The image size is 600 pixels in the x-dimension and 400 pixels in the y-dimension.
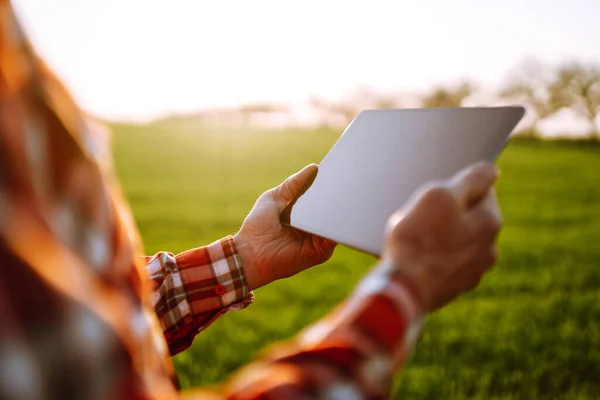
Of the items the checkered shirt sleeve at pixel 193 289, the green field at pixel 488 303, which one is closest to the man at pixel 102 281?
the checkered shirt sleeve at pixel 193 289

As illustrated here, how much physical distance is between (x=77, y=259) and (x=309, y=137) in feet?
67.6

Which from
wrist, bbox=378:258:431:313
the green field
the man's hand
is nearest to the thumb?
the man's hand

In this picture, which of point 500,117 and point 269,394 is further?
point 500,117

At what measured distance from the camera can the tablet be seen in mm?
1173

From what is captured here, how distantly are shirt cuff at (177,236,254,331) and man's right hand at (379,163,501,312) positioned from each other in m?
0.82

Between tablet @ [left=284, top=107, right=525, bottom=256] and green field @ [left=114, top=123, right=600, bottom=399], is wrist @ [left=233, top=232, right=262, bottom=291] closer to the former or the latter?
tablet @ [left=284, top=107, right=525, bottom=256]

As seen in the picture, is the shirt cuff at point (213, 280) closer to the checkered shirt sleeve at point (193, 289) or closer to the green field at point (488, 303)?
the checkered shirt sleeve at point (193, 289)

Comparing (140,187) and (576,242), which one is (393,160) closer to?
(576,242)

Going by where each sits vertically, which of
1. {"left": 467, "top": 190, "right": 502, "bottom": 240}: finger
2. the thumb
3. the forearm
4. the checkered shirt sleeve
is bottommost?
the checkered shirt sleeve

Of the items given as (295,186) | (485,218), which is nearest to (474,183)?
(485,218)

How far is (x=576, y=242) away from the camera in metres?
7.16

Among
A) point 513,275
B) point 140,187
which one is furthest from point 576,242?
point 140,187

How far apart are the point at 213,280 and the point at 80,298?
1.04 metres

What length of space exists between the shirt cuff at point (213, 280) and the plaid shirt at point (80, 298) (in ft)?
2.79
